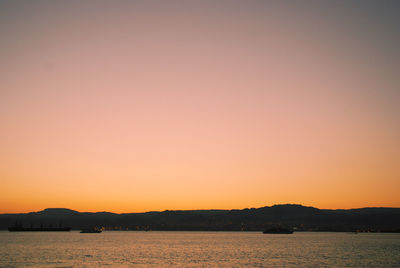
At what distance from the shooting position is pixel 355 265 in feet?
325

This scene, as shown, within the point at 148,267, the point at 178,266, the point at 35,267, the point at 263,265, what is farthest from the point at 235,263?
the point at 35,267

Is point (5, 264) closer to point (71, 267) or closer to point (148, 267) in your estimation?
point (71, 267)

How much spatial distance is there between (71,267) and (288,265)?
5082 centimetres

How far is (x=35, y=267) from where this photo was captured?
90.4 metres

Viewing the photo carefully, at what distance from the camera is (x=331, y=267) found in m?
94.4

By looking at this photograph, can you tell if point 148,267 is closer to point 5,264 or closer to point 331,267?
point 5,264

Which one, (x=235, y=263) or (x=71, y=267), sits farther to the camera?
(x=235, y=263)

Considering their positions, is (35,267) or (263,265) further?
(263,265)

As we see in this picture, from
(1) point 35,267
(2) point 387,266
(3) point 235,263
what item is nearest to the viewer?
(1) point 35,267

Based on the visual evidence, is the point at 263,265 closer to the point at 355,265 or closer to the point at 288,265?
the point at 288,265

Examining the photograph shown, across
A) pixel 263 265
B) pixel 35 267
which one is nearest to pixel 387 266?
pixel 263 265

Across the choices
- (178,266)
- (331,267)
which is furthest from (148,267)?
(331,267)

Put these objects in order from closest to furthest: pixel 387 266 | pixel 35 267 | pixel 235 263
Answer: pixel 35 267, pixel 387 266, pixel 235 263

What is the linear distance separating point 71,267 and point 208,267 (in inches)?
1215
